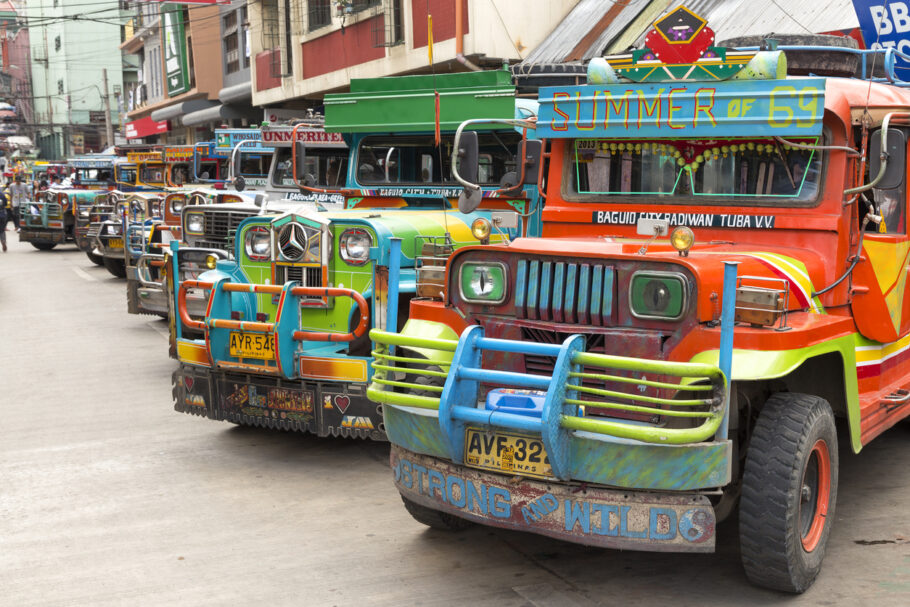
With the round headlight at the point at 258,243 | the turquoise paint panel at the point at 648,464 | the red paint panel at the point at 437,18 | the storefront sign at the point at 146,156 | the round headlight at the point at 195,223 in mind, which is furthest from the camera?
the storefront sign at the point at 146,156

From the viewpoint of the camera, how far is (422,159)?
9141 millimetres

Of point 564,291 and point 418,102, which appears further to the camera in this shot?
point 418,102

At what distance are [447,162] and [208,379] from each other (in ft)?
10.3

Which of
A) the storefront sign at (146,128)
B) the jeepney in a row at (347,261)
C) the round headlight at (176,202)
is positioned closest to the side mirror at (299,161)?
the jeepney in a row at (347,261)

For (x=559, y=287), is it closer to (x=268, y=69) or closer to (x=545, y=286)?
(x=545, y=286)

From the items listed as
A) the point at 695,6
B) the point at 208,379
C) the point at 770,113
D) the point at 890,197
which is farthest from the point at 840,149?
the point at 695,6

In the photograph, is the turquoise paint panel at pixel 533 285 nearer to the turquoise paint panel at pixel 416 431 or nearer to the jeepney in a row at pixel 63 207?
the turquoise paint panel at pixel 416 431

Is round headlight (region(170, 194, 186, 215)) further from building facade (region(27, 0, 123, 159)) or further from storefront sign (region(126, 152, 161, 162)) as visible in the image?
building facade (region(27, 0, 123, 159))

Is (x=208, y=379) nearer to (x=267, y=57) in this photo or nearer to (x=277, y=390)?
(x=277, y=390)

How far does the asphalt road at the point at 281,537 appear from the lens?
188 inches

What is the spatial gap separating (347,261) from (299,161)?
2.78m

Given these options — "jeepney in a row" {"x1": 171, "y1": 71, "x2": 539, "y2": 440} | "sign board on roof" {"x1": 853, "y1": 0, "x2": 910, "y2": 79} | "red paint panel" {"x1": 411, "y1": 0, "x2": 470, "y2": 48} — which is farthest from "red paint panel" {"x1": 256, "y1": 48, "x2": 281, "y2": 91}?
"sign board on roof" {"x1": 853, "y1": 0, "x2": 910, "y2": 79}

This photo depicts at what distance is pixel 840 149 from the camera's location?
5227mm

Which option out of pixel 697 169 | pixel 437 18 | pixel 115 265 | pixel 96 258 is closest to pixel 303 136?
pixel 697 169
